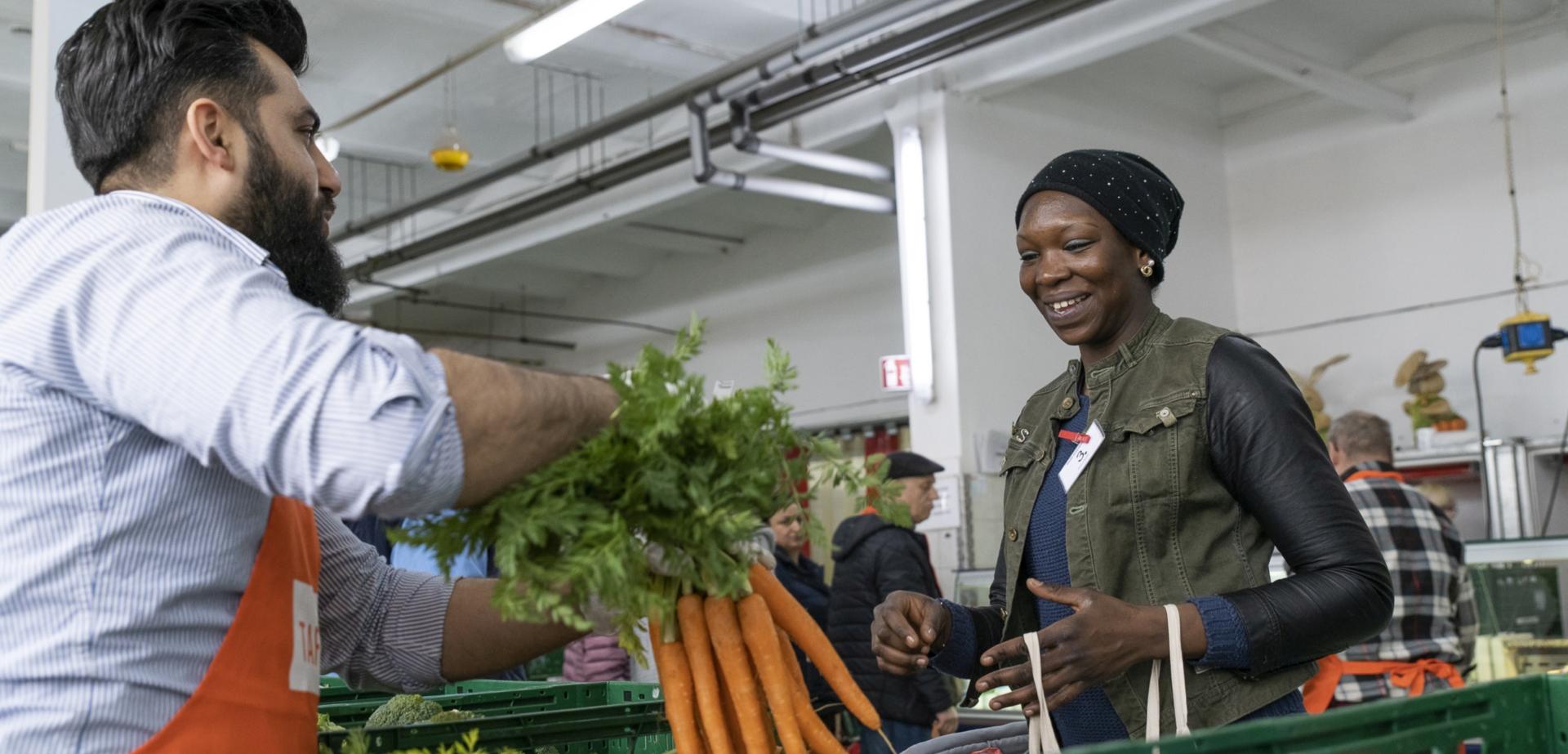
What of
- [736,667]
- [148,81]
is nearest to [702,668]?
[736,667]

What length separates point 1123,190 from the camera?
199 cm

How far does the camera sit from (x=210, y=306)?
121cm

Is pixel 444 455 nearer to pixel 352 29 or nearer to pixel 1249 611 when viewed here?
pixel 1249 611

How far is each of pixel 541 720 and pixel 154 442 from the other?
820 mm

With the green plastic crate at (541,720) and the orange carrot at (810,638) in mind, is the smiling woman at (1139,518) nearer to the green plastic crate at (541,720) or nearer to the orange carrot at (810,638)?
the orange carrot at (810,638)

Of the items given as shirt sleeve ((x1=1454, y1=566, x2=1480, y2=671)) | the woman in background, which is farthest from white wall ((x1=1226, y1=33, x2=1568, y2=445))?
shirt sleeve ((x1=1454, y1=566, x2=1480, y2=671))

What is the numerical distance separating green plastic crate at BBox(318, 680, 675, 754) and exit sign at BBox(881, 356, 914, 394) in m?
6.55

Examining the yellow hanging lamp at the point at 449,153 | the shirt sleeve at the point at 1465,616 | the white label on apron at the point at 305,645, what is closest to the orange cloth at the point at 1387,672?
the shirt sleeve at the point at 1465,616

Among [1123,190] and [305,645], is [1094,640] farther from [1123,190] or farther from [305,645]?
[305,645]

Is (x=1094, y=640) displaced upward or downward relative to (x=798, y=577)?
upward

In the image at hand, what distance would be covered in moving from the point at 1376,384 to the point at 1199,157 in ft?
7.27

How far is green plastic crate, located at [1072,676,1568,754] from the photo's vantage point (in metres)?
1.22

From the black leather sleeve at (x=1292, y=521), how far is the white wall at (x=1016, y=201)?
7.12 metres

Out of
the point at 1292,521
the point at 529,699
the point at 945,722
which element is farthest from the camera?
the point at 945,722
